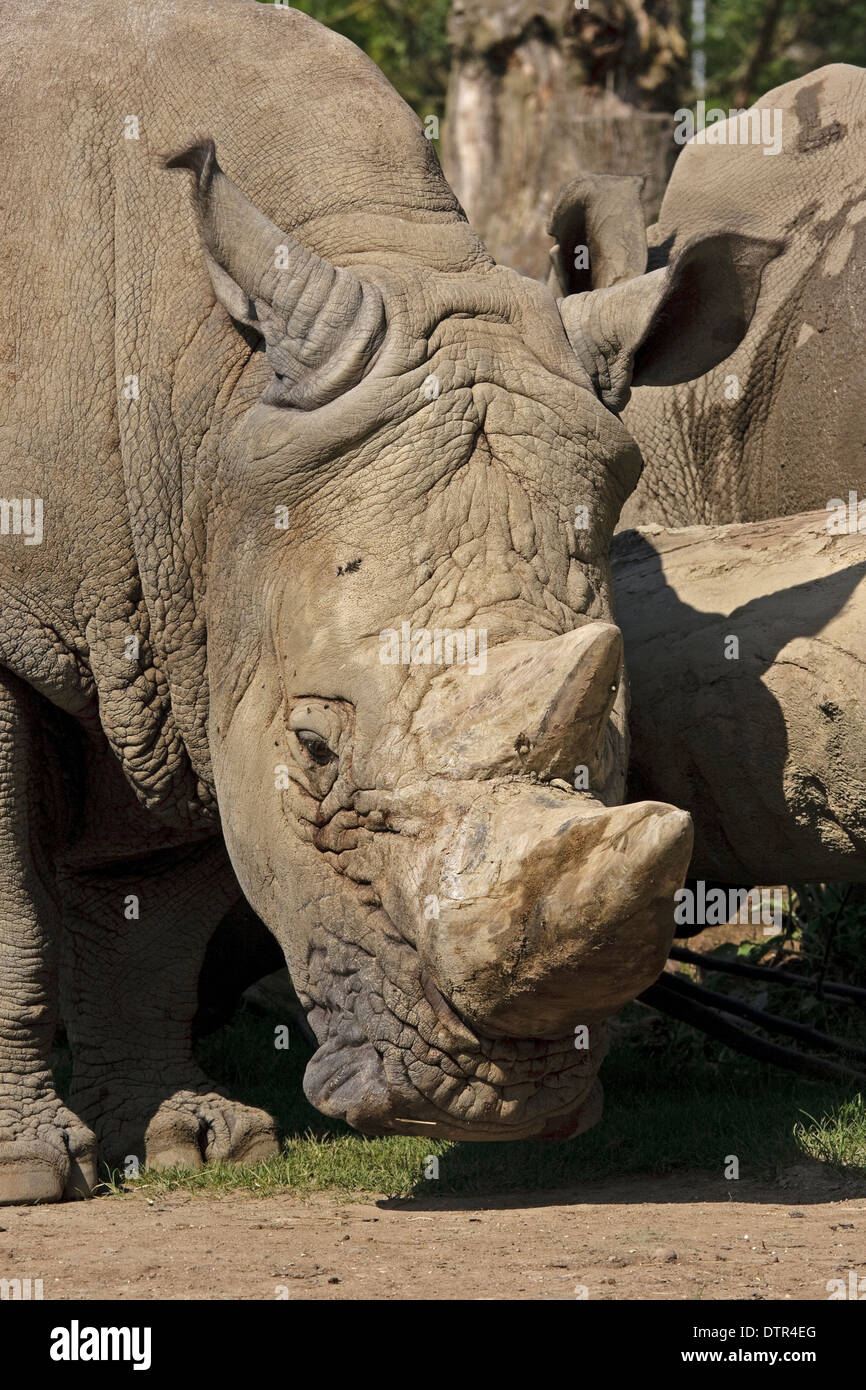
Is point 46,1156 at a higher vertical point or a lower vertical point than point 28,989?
lower

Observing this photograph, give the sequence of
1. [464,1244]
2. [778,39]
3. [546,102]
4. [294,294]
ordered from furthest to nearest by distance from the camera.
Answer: [778,39]
[546,102]
[464,1244]
[294,294]

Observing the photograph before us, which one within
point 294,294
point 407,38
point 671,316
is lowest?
point 294,294

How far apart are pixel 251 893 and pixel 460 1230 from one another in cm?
114

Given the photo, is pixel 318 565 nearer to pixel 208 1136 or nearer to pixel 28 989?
pixel 28 989

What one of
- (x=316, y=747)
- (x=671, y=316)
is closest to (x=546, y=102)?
(x=671, y=316)

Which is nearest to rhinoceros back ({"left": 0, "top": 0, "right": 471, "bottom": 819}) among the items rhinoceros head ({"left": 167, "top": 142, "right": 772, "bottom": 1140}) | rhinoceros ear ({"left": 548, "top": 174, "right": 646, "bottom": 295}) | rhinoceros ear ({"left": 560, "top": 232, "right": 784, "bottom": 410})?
rhinoceros head ({"left": 167, "top": 142, "right": 772, "bottom": 1140})

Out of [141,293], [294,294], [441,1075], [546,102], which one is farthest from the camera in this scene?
[546,102]

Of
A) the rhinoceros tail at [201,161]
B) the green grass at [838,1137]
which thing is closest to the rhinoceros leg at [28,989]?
the rhinoceros tail at [201,161]

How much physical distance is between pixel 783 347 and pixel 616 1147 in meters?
3.61

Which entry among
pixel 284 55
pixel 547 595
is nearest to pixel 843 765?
pixel 547 595

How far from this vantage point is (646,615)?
6148mm

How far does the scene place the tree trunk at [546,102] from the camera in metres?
13.3

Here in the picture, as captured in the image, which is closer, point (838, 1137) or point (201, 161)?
point (201, 161)

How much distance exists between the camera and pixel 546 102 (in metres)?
13.9
